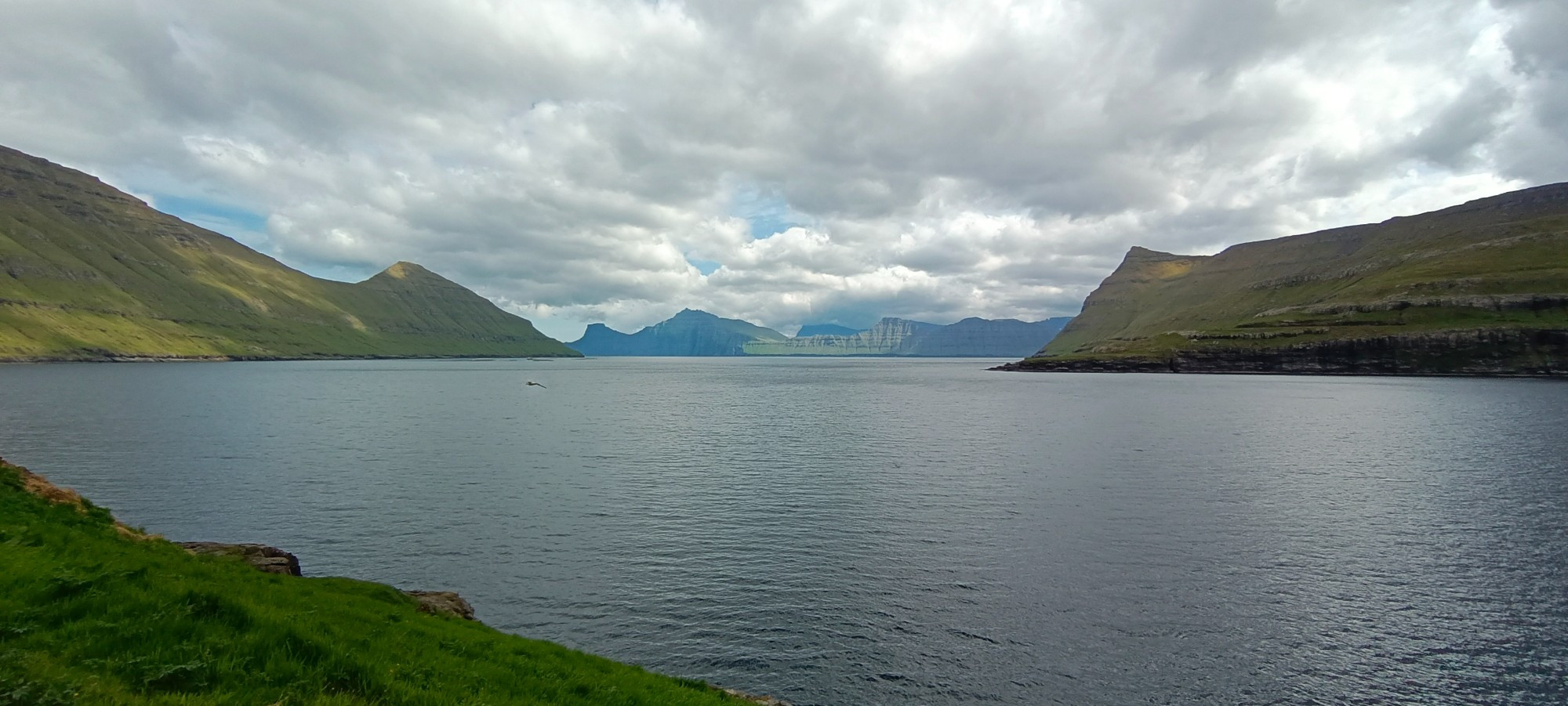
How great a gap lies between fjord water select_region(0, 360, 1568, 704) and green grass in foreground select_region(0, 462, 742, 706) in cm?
937

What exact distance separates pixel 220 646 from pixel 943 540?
122 ft

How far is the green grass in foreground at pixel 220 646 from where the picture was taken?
36.9ft

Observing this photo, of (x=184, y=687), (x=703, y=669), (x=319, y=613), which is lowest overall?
(x=703, y=669)

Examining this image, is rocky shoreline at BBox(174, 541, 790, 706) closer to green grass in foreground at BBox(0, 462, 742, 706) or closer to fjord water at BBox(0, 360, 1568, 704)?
fjord water at BBox(0, 360, 1568, 704)

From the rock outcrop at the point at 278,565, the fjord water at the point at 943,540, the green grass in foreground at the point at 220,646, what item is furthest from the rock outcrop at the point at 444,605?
the green grass in foreground at the point at 220,646

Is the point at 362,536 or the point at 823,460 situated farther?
the point at 823,460

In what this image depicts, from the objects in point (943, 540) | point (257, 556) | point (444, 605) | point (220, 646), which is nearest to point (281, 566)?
point (257, 556)

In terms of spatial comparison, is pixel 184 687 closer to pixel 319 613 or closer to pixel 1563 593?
pixel 319 613

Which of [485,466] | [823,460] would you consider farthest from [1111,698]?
[485,466]

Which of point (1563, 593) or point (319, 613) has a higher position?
point (319, 613)

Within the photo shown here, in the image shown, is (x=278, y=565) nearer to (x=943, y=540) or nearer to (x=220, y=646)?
(x=220, y=646)

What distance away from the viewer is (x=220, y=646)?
12875 mm

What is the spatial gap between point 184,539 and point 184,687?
132 ft

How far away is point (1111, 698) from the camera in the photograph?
25344 millimetres
